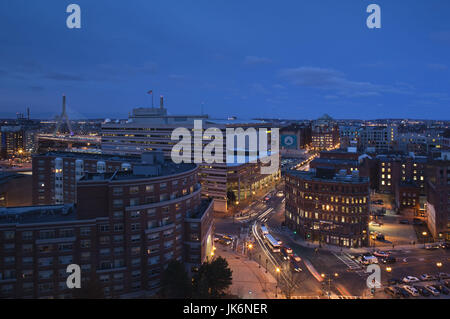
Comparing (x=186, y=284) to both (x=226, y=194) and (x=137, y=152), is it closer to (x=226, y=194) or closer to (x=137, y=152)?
(x=226, y=194)

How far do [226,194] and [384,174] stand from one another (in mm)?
39534

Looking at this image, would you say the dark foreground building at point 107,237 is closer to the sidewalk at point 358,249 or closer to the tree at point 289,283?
the tree at point 289,283

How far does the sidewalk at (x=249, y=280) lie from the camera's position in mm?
32156

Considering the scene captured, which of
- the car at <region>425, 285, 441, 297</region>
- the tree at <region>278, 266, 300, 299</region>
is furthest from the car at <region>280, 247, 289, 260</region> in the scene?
the car at <region>425, 285, 441, 297</region>

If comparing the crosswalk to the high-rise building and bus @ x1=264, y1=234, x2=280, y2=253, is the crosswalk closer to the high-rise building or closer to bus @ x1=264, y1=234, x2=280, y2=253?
bus @ x1=264, y1=234, x2=280, y2=253

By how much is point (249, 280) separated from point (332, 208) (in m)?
17.9

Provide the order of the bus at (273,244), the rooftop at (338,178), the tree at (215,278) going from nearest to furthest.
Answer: the tree at (215,278), the bus at (273,244), the rooftop at (338,178)

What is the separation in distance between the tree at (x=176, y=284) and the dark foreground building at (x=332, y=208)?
83.1 feet

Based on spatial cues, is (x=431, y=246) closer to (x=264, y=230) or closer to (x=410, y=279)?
(x=410, y=279)

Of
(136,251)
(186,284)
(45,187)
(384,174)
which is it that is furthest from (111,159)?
(384,174)

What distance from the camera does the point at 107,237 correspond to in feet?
100

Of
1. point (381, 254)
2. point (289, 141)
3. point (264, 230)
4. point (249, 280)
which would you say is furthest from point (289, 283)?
point (289, 141)

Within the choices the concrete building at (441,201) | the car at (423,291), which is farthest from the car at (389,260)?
the concrete building at (441,201)

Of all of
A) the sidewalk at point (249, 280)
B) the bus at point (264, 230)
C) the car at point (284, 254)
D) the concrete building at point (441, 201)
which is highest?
the concrete building at point (441, 201)
